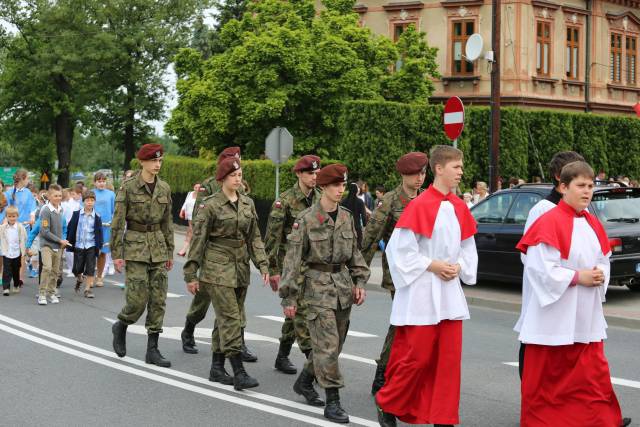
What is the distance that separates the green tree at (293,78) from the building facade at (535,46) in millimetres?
3394

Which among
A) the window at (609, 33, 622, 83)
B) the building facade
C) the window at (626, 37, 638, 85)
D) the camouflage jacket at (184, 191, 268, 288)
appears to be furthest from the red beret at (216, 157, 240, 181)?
the window at (626, 37, 638, 85)

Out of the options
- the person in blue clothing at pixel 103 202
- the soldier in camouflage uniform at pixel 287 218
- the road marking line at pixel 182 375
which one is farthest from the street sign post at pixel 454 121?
the soldier in camouflage uniform at pixel 287 218

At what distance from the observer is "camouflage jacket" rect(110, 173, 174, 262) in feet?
30.6

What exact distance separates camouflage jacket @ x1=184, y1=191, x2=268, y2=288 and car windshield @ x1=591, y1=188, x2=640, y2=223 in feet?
21.6

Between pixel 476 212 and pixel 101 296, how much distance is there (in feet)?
18.7

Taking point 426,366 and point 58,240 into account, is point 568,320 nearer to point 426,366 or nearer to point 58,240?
point 426,366

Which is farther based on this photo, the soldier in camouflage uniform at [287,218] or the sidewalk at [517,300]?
the sidewalk at [517,300]

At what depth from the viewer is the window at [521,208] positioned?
14383mm

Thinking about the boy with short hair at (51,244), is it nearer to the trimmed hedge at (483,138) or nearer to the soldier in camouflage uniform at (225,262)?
the soldier in camouflage uniform at (225,262)

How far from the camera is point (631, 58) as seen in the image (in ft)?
138

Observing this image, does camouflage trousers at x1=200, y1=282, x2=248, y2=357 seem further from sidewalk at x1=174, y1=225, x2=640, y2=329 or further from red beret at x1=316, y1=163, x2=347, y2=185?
sidewalk at x1=174, y1=225, x2=640, y2=329

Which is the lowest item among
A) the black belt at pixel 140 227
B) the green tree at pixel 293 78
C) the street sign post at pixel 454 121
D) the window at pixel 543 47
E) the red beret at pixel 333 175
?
the black belt at pixel 140 227

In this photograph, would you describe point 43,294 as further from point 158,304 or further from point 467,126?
point 467,126

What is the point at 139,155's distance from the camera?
30.9ft
